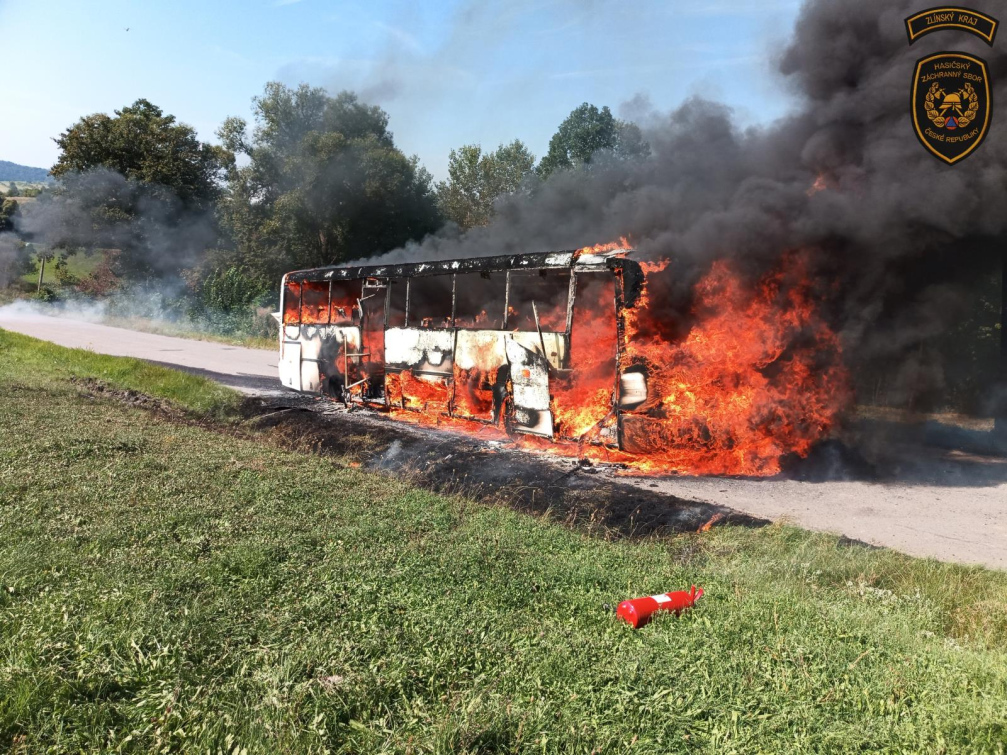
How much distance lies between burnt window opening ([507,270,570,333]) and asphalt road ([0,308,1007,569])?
2522 mm

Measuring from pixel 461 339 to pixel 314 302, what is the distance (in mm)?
5031

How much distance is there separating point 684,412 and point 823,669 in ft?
18.7

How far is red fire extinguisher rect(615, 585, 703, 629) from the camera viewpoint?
4.16 metres

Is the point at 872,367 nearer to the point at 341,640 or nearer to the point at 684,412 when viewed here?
the point at 684,412

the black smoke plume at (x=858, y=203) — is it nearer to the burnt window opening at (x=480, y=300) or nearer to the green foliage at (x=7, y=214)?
the burnt window opening at (x=480, y=300)

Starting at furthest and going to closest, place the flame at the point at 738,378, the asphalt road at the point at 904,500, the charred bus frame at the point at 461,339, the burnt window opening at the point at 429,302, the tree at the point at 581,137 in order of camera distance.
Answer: the tree at the point at 581,137 < the burnt window opening at the point at 429,302 < the charred bus frame at the point at 461,339 < the flame at the point at 738,378 < the asphalt road at the point at 904,500

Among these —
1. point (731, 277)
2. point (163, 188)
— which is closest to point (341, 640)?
point (731, 277)

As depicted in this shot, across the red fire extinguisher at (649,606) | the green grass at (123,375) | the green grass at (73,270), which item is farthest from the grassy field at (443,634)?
the green grass at (73,270)

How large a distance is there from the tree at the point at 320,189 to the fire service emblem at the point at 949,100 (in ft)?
72.2

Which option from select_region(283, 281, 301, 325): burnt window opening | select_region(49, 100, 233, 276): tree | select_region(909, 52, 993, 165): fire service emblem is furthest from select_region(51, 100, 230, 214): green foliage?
select_region(909, 52, 993, 165): fire service emblem

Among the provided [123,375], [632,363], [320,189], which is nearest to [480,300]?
[632,363]

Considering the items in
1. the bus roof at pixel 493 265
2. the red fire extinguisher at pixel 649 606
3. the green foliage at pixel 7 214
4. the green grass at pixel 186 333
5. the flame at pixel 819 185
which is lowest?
the red fire extinguisher at pixel 649 606

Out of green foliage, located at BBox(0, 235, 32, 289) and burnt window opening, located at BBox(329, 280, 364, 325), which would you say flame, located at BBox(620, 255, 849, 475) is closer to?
burnt window opening, located at BBox(329, 280, 364, 325)

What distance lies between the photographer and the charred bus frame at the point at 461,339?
9469 mm
